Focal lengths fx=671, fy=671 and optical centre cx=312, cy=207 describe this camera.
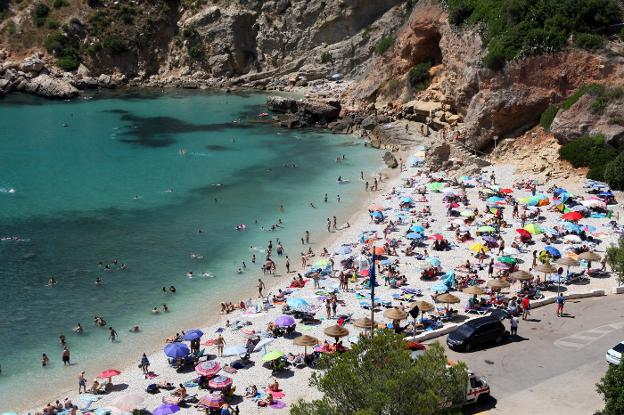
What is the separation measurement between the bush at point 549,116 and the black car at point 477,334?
29.2 metres

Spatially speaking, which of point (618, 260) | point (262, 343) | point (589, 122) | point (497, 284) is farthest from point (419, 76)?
point (262, 343)

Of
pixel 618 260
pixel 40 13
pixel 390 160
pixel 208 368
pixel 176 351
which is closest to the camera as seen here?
pixel 208 368

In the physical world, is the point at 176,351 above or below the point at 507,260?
below

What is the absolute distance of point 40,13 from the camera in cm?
10750

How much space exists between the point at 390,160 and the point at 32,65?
65.9m

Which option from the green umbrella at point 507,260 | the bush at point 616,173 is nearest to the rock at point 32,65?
the bush at point 616,173

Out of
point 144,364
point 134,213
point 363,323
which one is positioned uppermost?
point 363,323

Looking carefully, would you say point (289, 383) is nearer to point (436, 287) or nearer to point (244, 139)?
point (436, 287)

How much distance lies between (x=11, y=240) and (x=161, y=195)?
1297cm

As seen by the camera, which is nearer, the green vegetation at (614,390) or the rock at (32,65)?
the green vegetation at (614,390)

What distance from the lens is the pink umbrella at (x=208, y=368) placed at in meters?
25.1

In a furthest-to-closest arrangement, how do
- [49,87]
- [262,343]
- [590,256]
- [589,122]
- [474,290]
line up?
1. [49,87]
2. [589,122]
3. [590,256]
4. [474,290]
5. [262,343]

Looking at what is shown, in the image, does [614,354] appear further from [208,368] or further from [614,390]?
[208,368]

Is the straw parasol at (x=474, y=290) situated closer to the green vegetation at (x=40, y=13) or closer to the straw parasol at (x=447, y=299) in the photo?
the straw parasol at (x=447, y=299)
